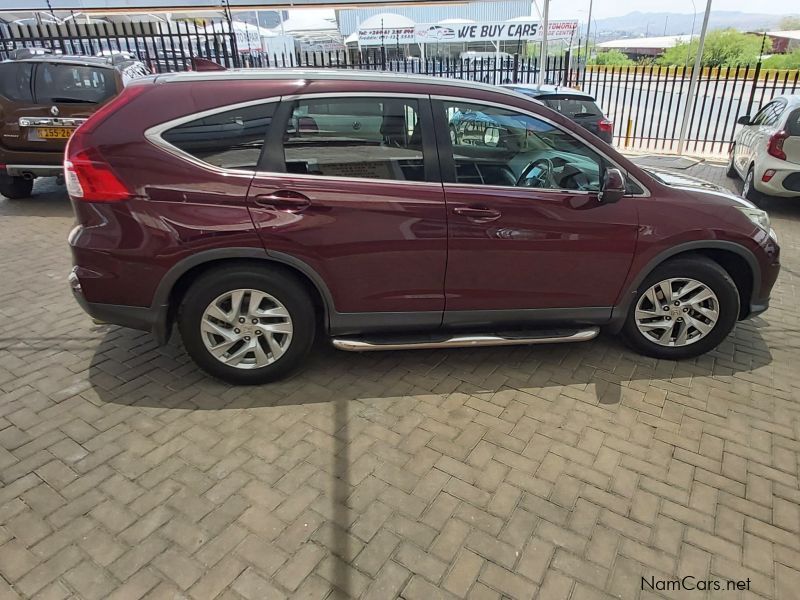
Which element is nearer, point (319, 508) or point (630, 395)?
point (319, 508)

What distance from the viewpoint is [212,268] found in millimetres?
3148

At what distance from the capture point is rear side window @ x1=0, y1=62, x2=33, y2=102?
666cm

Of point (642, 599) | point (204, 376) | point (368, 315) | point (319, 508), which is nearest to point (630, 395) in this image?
point (642, 599)

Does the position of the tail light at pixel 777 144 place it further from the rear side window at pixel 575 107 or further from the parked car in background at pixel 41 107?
the parked car in background at pixel 41 107

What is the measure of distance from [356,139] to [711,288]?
2498mm

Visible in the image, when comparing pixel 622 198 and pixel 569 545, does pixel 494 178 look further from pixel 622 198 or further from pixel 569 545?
pixel 569 545

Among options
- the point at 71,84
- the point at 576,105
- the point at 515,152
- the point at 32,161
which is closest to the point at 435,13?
the point at 576,105

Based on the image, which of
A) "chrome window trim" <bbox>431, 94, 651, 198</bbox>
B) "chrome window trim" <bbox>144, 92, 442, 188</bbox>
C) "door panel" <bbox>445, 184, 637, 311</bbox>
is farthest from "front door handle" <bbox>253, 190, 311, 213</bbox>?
"chrome window trim" <bbox>431, 94, 651, 198</bbox>

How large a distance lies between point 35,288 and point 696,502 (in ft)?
17.2

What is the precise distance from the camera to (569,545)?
2.34 m

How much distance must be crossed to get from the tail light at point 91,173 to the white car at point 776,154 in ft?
25.2

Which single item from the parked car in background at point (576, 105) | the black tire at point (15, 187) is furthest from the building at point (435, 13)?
the black tire at point (15, 187)

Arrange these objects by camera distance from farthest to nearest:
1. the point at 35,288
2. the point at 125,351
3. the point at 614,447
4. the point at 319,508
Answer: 1. the point at 35,288
2. the point at 125,351
3. the point at 614,447
4. the point at 319,508

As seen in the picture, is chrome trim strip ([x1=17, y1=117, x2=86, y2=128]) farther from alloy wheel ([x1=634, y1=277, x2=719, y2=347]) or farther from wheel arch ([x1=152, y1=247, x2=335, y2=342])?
alloy wheel ([x1=634, y1=277, x2=719, y2=347])
